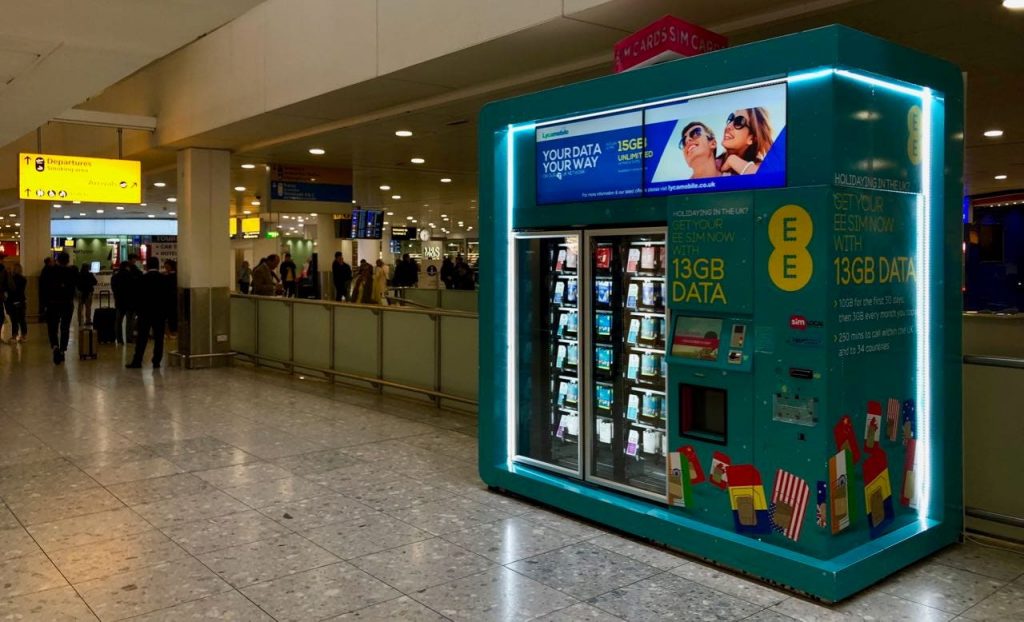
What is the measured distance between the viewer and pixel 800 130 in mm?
3934

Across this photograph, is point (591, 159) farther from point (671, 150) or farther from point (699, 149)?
point (699, 149)

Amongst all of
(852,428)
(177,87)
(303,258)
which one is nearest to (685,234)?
(852,428)

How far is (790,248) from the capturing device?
157 inches

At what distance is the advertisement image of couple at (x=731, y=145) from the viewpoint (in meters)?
4.10

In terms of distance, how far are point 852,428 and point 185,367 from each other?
34.0 feet

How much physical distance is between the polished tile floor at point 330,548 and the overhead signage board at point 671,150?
2057 mm

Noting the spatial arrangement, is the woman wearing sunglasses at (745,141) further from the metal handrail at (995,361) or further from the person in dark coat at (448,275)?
the person in dark coat at (448,275)

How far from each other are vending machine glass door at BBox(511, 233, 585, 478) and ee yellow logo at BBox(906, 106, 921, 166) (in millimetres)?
2031

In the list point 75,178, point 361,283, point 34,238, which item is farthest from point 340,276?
point 34,238

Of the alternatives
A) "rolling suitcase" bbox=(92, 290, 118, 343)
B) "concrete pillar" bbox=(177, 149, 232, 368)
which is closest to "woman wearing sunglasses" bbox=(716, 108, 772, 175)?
"concrete pillar" bbox=(177, 149, 232, 368)

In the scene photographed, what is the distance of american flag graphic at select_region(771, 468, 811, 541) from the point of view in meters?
3.96

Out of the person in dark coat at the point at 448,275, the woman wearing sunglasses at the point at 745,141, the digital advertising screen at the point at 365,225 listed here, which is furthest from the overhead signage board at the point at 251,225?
the woman wearing sunglasses at the point at 745,141

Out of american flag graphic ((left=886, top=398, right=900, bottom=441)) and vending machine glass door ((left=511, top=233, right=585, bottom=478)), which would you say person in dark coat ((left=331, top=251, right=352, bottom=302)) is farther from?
american flag graphic ((left=886, top=398, right=900, bottom=441))

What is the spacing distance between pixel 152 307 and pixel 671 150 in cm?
968
